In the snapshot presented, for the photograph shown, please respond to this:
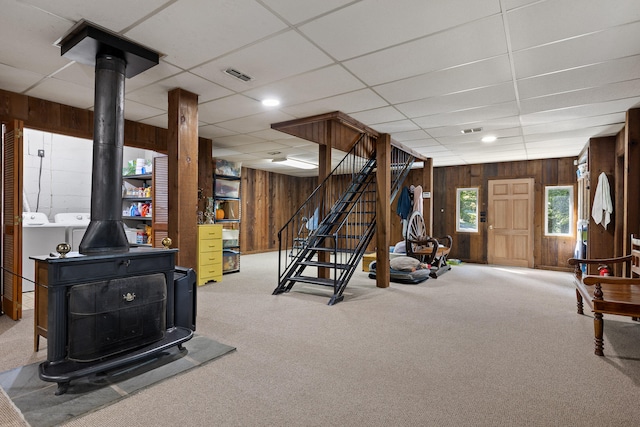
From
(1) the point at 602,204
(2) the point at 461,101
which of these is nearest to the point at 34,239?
(2) the point at 461,101

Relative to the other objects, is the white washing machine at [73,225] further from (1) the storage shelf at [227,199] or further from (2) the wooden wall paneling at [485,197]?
(2) the wooden wall paneling at [485,197]

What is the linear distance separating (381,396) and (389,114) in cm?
348

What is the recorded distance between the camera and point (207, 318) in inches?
142

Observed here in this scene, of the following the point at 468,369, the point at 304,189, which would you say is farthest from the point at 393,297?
the point at 304,189

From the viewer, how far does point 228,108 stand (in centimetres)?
432

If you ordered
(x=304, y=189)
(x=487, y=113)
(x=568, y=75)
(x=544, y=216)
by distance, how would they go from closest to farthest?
1. (x=568, y=75)
2. (x=487, y=113)
3. (x=544, y=216)
4. (x=304, y=189)

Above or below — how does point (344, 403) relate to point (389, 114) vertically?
below

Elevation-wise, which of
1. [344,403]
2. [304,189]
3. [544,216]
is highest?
[304,189]

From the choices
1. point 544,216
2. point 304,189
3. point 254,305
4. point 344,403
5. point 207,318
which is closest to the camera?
point 344,403

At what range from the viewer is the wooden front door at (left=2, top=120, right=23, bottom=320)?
3.52m

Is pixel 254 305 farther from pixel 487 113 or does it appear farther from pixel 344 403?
pixel 487 113

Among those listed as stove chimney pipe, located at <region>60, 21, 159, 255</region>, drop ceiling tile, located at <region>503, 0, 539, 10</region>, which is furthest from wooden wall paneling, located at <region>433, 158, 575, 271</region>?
stove chimney pipe, located at <region>60, 21, 159, 255</region>

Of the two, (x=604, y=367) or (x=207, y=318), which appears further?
(x=207, y=318)

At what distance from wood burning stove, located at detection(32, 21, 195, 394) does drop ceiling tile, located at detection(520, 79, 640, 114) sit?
4.09m
